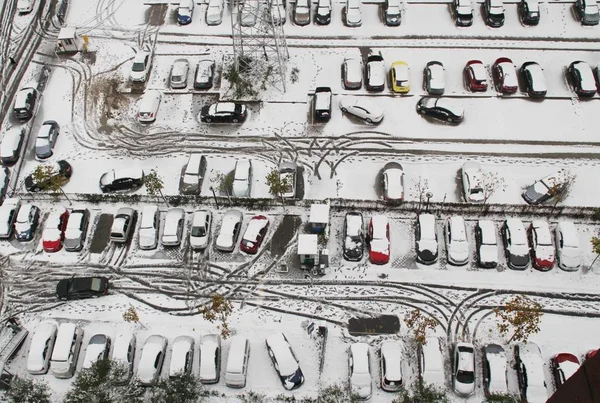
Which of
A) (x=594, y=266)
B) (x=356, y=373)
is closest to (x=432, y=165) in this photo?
(x=594, y=266)

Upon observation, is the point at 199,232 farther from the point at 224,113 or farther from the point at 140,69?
the point at 140,69

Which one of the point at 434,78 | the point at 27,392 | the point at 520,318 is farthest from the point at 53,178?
the point at 520,318

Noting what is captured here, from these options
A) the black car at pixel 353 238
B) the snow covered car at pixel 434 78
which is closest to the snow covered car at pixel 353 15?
the snow covered car at pixel 434 78

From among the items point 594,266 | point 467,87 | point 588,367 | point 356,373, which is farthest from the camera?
point 467,87

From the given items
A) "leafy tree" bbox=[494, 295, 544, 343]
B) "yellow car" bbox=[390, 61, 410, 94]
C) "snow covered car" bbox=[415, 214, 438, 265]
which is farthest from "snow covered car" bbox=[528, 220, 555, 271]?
"yellow car" bbox=[390, 61, 410, 94]

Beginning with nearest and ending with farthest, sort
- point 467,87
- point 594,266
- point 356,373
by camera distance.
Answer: point 356,373
point 594,266
point 467,87

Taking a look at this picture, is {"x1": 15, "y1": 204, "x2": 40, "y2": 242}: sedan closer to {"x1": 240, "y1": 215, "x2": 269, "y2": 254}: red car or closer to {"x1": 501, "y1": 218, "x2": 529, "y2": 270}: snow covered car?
{"x1": 240, "y1": 215, "x2": 269, "y2": 254}: red car

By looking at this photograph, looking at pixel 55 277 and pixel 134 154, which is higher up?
pixel 134 154

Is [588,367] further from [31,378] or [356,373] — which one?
[31,378]
